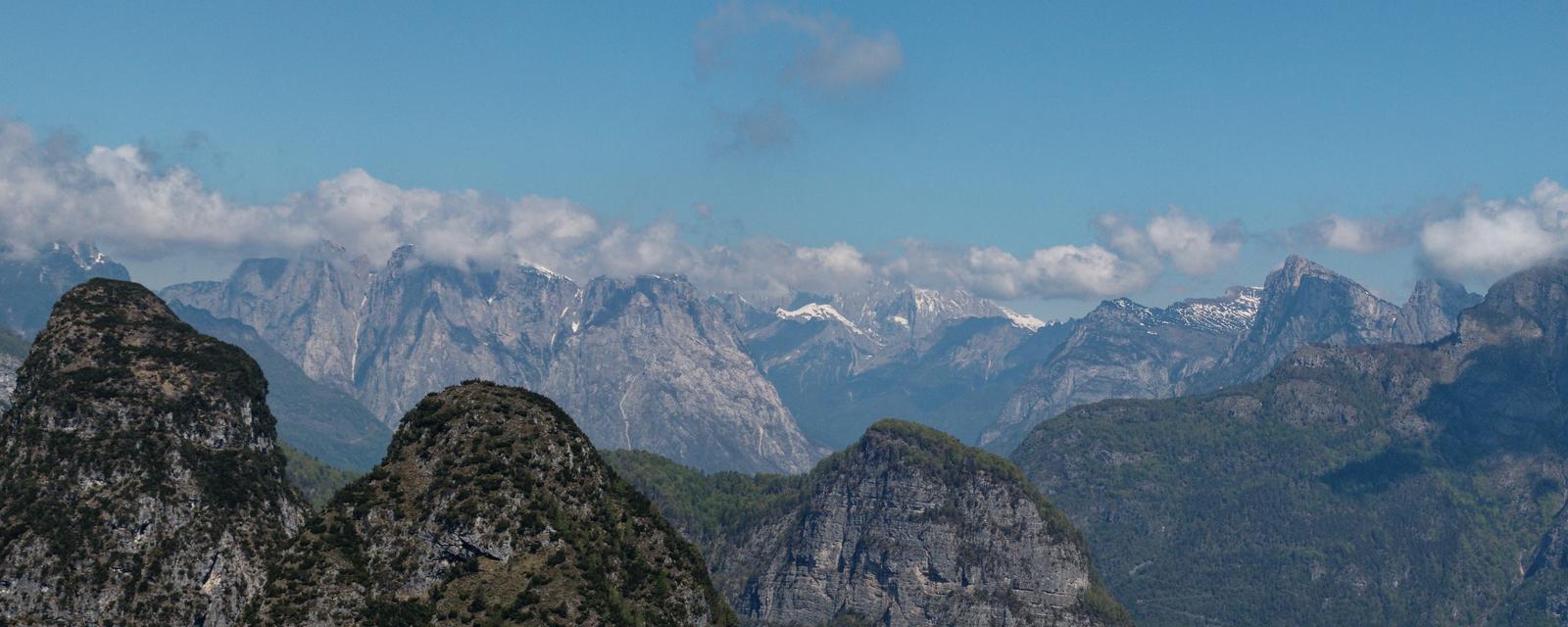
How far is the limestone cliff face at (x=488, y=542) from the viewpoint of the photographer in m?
144

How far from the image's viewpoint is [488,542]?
147 meters

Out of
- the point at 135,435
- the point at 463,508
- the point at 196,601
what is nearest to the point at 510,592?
the point at 463,508

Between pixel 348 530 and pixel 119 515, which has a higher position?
pixel 119 515

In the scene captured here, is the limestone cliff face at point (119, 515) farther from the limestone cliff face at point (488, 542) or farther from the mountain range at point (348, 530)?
the limestone cliff face at point (488, 542)

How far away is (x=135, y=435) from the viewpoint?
634 ft

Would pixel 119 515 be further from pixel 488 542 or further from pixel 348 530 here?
pixel 488 542

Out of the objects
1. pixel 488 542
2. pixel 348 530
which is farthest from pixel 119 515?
pixel 488 542

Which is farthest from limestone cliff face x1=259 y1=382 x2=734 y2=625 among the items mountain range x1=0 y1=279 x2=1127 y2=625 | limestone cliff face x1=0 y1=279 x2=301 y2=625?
limestone cliff face x1=0 y1=279 x2=301 y2=625

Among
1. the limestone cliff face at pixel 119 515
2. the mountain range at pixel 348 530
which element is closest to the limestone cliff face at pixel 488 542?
the mountain range at pixel 348 530

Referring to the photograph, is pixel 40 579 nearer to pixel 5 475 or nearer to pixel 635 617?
Answer: pixel 5 475

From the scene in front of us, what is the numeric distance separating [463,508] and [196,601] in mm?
52639

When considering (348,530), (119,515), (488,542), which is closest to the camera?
(488,542)

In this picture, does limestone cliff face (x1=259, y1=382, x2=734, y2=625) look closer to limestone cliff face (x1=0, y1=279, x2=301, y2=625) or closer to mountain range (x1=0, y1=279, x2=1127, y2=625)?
mountain range (x1=0, y1=279, x2=1127, y2=625)

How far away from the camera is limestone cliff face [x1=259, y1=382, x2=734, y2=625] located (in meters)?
144
